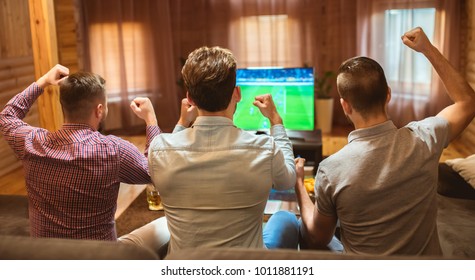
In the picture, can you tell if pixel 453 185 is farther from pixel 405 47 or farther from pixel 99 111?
pixel 405 47

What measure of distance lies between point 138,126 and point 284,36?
7.67ft

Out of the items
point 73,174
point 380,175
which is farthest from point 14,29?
point 380,175

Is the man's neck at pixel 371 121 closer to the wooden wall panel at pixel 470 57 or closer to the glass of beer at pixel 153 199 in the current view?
the glass of beer at pixel 153 199

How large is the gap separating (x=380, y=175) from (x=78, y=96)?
1.09m

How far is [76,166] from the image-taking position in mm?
1746

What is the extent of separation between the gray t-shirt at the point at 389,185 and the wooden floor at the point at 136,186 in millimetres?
2050

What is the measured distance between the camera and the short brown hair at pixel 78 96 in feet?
5.92

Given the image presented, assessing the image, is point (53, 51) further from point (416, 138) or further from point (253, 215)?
point (416, 138)

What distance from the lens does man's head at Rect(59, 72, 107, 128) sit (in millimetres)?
1806

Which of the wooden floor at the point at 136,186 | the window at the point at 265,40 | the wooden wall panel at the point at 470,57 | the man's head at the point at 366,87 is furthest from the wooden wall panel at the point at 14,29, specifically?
the wooden wall panel at the point at 470,57

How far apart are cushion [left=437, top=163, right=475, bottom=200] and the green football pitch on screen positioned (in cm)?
104

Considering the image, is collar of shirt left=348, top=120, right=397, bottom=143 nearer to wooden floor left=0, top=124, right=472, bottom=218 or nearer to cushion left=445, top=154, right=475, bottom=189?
cushion left=445, top=154, right=475, bottom=189

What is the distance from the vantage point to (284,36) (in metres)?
6.41

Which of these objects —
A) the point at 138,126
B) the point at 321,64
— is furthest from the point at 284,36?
the point at 138,126
